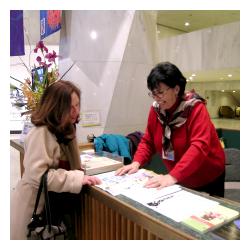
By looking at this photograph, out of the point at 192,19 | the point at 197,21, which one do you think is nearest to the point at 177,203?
the point at 192,19

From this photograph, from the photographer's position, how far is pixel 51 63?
204 cm

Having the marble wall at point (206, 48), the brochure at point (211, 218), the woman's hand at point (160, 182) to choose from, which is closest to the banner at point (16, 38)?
the woman's hand at point (160, 182)

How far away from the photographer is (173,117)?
4.86ft

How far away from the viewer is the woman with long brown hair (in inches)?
44.9

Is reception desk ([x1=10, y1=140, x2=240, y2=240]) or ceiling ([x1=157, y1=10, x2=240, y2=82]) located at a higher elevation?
ceiling ([x1=157, y1=10, x2=240, y2=82])

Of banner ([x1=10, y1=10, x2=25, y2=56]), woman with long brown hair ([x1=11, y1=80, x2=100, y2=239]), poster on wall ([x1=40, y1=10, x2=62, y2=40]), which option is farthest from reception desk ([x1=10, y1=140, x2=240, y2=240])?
poster on wall ([x1=40, y1=10, x2=62, y2=40])

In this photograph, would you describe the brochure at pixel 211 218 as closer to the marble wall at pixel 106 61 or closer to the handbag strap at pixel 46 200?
the handbag strap at pixel 46 200

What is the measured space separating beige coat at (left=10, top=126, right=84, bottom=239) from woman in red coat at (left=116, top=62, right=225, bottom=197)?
0.33 meters

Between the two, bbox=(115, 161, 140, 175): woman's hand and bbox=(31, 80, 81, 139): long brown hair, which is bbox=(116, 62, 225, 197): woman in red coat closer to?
bbox=(115, 161, 140, 175): woman's hand

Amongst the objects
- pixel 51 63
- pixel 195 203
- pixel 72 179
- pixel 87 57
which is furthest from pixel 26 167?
pixel 87 57

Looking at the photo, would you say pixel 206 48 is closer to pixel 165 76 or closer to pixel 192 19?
pixel 192 19

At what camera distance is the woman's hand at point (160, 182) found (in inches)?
47.8

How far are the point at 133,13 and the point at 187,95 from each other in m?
2.11
